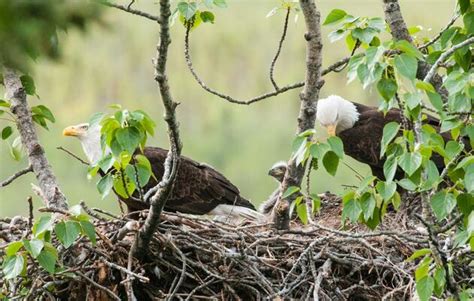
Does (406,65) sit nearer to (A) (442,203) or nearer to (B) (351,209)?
(A) (442,203)

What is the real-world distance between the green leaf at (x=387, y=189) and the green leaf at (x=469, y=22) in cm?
59

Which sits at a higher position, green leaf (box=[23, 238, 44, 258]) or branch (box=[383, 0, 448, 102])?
branch (box=[383, 0, 448, 102])

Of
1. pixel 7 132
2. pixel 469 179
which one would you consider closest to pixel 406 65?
pixel 469 179

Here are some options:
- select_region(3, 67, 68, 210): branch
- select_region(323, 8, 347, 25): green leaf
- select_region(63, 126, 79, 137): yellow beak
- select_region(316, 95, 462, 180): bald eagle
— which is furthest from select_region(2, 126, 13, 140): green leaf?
select_region(316, 95, 462, 180): bald eagle

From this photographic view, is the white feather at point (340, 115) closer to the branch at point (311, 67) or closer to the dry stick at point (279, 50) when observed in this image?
the dry stick at point (279, 50)

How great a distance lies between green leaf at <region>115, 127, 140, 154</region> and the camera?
242 centimetres

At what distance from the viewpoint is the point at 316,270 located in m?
3.64

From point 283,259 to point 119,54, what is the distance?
17773 millimetres

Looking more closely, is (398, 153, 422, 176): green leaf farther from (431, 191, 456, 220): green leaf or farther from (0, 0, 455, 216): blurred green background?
(0, 0, 455, 216): blurred green background

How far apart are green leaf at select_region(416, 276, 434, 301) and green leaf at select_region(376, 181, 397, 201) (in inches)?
10.5

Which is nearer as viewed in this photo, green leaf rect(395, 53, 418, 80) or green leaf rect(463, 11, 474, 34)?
green leaf rect(395, 53, 418, 80)

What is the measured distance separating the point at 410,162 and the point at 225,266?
144 centimetres

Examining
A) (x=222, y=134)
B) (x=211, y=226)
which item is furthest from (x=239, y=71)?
(x=211, y=226)

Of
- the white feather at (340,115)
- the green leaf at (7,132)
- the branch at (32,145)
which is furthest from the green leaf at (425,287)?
the white feather at (340,115)
